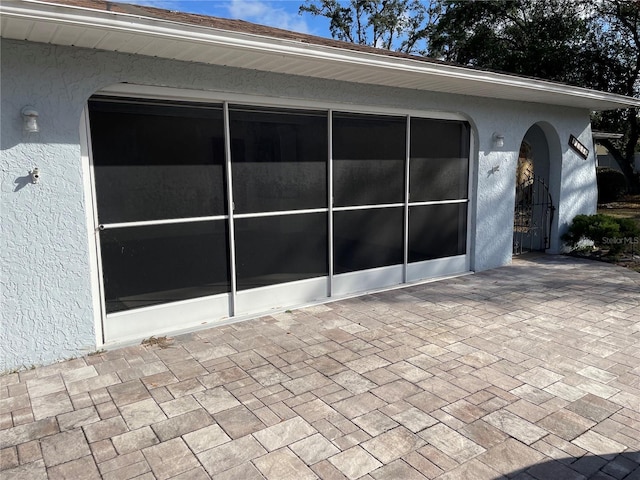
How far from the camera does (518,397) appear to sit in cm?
346

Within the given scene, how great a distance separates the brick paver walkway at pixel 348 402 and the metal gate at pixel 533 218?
394 centimetres

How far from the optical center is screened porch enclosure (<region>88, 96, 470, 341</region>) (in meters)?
4.37

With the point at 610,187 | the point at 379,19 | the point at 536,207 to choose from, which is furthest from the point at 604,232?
the point at 379,19

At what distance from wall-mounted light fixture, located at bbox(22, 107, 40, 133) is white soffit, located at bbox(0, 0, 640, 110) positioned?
558 mm

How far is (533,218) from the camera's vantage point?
9172 mm

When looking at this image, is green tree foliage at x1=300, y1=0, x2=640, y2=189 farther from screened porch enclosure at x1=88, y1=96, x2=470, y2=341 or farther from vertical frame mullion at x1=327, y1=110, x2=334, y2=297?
vertical frame mullion at x1=327, y1=110, x2=334, y2=297

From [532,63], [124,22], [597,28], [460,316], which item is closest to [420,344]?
[460,316]

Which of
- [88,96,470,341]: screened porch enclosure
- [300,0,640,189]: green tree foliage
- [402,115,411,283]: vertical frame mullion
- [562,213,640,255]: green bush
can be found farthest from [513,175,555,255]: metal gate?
[300,0,640,189]: green tree foliage

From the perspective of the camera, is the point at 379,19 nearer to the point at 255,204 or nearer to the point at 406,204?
the point at 406,204

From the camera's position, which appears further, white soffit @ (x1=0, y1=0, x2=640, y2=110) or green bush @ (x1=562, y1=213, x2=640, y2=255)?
green bush @ (x1=562, y1=213, x2=640, y2=255)

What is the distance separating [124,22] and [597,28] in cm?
1865

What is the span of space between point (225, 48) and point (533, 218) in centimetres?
742

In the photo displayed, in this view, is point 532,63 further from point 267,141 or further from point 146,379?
→ point 146,379

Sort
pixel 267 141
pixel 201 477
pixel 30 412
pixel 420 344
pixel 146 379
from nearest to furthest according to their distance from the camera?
pixel 201 477
pixel 30 412
pixel 146 379
pixel 420 344
pixel 267 141
